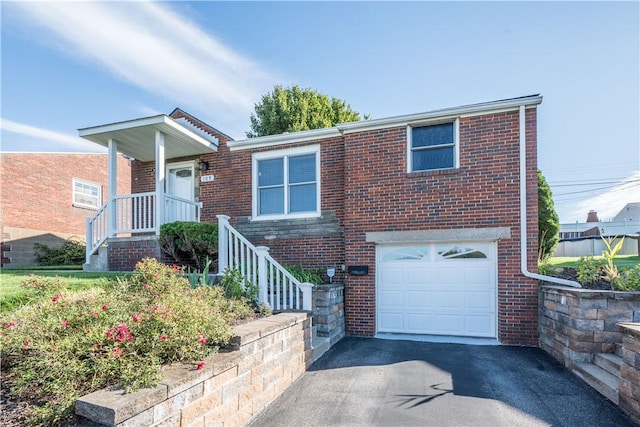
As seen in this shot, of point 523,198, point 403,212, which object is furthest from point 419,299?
point 523,198

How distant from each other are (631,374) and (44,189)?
1872 cm

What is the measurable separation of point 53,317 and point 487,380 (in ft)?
17.6

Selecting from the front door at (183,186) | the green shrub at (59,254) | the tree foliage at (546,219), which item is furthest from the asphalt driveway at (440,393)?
the green shrub at (59,254)

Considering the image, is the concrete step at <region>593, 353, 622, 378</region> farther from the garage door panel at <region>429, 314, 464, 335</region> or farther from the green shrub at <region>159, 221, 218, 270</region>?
the green shrub at <region>159, 221, 218, 270</region>

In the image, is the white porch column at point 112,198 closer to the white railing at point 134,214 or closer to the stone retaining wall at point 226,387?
the white railing at point 134,214

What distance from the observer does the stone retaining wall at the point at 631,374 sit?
3.50m

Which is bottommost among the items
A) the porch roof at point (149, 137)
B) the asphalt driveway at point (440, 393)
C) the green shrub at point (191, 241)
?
the asphalt driveway at point (440, 393)

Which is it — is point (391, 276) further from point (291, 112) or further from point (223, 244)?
point (291, 112)

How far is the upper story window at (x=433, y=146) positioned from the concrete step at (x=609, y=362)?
402 centimetres

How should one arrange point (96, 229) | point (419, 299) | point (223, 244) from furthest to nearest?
point (96, 229), point (419, 299), point (223, 244)

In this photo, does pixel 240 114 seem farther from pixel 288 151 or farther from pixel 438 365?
pixel 438 365

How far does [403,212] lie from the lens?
715cm

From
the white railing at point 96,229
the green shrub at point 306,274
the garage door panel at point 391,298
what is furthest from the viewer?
the white railing at point 96,229

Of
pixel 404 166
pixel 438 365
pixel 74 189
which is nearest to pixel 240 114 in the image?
pixel 74 189
